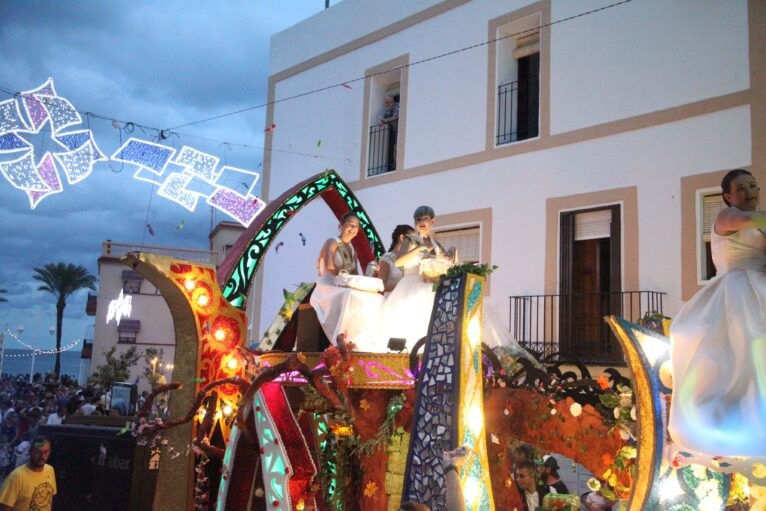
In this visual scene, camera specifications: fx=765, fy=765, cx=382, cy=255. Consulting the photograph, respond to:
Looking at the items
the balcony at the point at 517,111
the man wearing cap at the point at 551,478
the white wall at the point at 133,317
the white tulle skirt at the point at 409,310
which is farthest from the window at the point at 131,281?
the white tulle skirt at the point at 409,310

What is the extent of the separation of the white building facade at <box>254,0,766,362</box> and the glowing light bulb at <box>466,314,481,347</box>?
20.6 feet

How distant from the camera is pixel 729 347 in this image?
12.0 ft

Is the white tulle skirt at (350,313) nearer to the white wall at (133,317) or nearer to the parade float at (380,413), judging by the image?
the parade float at (380,413)

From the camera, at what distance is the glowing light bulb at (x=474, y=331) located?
4977 mm

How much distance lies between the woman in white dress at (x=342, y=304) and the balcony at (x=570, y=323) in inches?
186

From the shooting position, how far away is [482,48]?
1374 cm

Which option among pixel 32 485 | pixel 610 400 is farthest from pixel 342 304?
pixel 32 485

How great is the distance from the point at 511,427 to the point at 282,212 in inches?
153

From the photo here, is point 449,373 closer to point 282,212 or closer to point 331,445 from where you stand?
point 331,445

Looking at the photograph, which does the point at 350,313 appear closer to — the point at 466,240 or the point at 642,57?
the point at 466,240

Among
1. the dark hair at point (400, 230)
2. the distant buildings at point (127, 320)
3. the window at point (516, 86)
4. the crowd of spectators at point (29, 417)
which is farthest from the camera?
the distant buildings at point (127, 320)

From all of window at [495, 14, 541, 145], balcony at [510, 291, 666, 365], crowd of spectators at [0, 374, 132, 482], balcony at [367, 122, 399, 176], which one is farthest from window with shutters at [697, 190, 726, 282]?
crowd of spectators at [0, 374, 132, 482]

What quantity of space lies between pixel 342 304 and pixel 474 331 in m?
2.27

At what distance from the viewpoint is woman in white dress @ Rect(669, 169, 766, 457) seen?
3.45 meters
